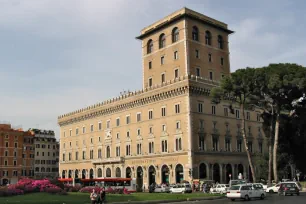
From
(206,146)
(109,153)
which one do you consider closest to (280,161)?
(206,146)

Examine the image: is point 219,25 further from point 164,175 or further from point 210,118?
point 164,175

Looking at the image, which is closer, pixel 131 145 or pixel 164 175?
pixel 164 175

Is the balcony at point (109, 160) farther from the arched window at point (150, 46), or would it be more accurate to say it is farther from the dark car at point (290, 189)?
the dark car at point (290, 189)

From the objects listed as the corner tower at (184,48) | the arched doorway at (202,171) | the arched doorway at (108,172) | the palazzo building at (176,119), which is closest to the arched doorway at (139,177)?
the palazzo building at (176,119)

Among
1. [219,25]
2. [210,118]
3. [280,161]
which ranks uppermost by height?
[219,25]

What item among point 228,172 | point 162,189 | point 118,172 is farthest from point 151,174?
point 228,172

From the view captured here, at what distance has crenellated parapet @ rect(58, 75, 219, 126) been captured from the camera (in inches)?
2307

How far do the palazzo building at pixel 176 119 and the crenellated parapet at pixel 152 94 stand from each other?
148 millimetres

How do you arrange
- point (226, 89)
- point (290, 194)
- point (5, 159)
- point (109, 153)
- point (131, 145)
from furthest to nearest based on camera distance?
point (5, 159)
point (109, 153)
point (131, 145)
point (226, 89)
point (290, 194)

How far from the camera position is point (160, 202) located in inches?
1270

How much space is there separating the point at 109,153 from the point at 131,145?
7221 millimetres

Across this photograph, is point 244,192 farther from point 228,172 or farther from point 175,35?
point 175,35

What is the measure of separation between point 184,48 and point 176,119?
1192cm

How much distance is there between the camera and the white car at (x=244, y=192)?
1288 inches
